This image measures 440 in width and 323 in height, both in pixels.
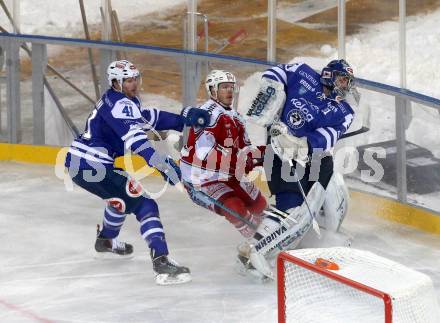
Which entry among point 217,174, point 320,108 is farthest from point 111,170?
point 320,108

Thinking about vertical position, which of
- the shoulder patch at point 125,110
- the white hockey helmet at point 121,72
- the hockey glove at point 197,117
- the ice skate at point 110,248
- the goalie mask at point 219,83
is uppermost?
the white hockey helmet at point 121,72

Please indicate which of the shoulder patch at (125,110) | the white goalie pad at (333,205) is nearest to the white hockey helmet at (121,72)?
the shoulder patch at (125,110)

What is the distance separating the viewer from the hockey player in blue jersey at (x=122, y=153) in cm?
557

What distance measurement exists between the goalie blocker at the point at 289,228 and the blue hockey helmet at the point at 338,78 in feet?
1.61

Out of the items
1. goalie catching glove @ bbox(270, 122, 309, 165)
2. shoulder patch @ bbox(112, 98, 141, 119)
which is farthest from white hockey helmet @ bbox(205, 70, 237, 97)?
shoulder patch @ bbox(112, 98, 141, 119)

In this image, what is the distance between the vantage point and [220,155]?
232 inches

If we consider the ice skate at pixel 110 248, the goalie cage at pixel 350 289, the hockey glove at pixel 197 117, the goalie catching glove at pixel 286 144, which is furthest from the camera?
the ice skate at pixel 110 248

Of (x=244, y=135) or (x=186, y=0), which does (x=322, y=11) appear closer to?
(x=186, y=0)

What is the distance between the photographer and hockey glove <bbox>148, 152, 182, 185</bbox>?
5.52 meters

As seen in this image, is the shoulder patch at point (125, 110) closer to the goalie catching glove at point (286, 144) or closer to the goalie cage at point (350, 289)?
the goalie catching glove at point (286, 144)

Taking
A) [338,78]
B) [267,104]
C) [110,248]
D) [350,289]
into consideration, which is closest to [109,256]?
[110,248]

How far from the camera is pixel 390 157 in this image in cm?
675

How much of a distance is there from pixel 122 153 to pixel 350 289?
1944 mm

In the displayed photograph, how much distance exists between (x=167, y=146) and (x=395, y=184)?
1.84 metres
